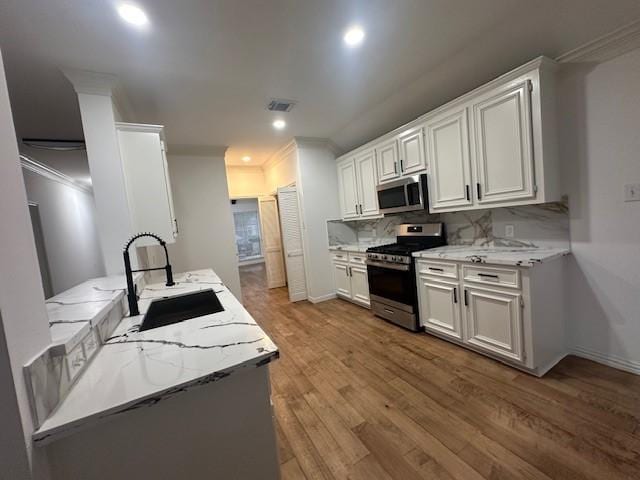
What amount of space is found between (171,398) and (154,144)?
2.22m

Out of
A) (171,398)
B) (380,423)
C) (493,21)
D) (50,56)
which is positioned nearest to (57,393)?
(171,398)

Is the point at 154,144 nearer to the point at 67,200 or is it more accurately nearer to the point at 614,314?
the point at 67,200

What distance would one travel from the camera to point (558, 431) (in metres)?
1.51

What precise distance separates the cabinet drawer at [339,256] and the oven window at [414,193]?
1.37 meters

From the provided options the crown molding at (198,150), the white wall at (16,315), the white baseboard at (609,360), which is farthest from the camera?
the crown molding at (198,150)

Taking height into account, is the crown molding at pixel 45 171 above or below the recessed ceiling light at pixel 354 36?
below

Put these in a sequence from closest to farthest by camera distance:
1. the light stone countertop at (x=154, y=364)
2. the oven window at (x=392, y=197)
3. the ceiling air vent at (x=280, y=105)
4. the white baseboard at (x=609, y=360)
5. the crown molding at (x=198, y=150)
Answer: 1. the light stone countertop at (x=154, y=364)
2. the white baseboard at (x=609, y=360)
3. the ceiling air vent at (x=280, y=105)
4. the oven window at (x=392, y=197)
5. the crown molding at (x=198, y=150)

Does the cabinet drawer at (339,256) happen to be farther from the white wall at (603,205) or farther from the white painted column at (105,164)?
the white painted column at (105,164)

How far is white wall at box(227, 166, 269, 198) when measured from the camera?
211 inches

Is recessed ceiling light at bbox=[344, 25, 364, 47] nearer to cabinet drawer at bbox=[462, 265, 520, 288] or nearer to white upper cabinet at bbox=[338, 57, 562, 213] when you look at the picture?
white upper cabinet at bbox=[338, 57, 562, 213]

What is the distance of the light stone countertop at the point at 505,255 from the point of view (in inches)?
76.7

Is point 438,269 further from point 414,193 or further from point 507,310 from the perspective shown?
point 414,193

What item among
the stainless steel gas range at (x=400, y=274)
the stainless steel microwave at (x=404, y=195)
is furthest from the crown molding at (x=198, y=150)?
A: the stainless steel gas range at (x=400, y=274)

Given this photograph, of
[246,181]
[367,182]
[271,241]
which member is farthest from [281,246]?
[367,182]
